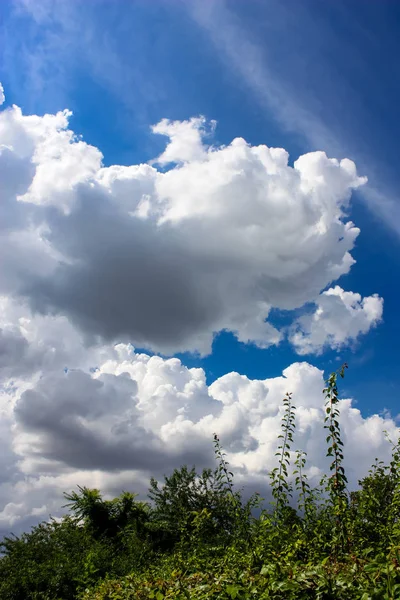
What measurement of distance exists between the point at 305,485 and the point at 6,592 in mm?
11599

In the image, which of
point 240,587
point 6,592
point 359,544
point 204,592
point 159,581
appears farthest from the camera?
point 6,592

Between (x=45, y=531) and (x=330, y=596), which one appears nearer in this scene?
(x=330, y=596)

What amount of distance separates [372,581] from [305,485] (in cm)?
574

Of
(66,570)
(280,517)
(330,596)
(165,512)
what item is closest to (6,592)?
(66,570)

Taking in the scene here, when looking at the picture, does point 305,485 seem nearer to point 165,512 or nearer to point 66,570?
point 66,570

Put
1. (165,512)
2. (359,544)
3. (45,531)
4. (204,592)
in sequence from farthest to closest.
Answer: (165,512), (45,531), (359,544), (204,592)

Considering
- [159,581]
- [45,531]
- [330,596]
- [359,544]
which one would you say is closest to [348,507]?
[359,544]

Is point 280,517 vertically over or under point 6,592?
over

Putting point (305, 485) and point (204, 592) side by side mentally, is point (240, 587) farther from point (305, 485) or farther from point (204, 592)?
point (305, 485)

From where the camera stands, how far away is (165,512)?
3256 centimetres

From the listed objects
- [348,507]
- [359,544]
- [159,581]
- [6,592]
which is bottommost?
[6,592]

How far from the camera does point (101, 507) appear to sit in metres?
33.4

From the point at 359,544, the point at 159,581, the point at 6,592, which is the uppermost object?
the point at 359,544

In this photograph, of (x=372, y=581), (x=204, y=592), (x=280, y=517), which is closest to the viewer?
(x=372, y=581)
